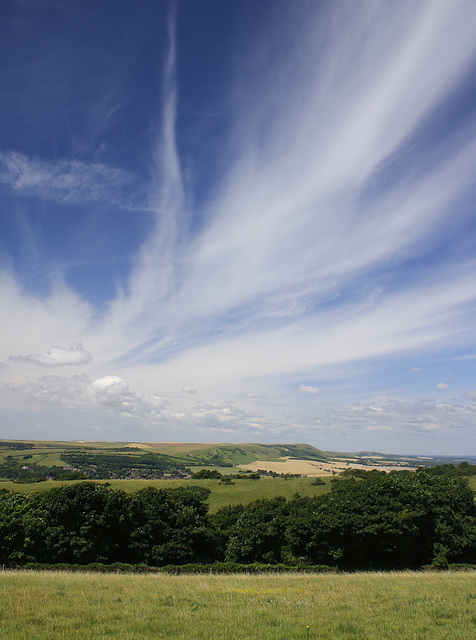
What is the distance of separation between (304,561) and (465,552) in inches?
996

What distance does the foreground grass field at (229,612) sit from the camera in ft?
37.8

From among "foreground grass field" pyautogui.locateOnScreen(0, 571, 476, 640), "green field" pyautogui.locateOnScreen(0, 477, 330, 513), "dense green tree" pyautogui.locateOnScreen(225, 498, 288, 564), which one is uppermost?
"foreground grass field" pyautogui.locateOnScreen(0, 571, 476, 640)

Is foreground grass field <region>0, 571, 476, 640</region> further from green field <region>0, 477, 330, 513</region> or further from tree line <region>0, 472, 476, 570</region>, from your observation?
green field <region>0, 477, 330, 513</region>

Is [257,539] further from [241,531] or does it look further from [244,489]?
[244,489]

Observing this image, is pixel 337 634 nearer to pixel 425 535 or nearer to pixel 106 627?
pixel 106 627

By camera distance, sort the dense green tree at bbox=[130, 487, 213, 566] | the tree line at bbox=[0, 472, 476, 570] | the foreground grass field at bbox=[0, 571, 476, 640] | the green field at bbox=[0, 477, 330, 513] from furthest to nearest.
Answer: the green field at bbox=[0, 477, 330, 513], the dense green tree at bbox=[130, 487, 213, 566], the tree line at bbox=[0, 472, 476, 570], the foreground grass field at bbox=[0, 571, 476, 640]

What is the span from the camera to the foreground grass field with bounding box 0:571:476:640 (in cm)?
1153

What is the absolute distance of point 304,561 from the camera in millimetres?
49594

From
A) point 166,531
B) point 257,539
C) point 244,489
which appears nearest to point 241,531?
point 257,539

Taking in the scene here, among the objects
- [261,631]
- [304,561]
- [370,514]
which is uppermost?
[261,631]

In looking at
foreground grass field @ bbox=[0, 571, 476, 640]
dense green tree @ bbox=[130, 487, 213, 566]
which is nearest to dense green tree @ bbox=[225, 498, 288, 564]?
dense green tree @ bbox=[130, 487, 213, 566]

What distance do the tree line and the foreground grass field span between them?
2670 centimetres

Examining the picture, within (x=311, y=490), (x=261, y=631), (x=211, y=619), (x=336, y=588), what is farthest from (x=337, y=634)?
(x=311, y=490)

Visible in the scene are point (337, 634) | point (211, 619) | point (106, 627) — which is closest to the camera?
point (337, 634)
